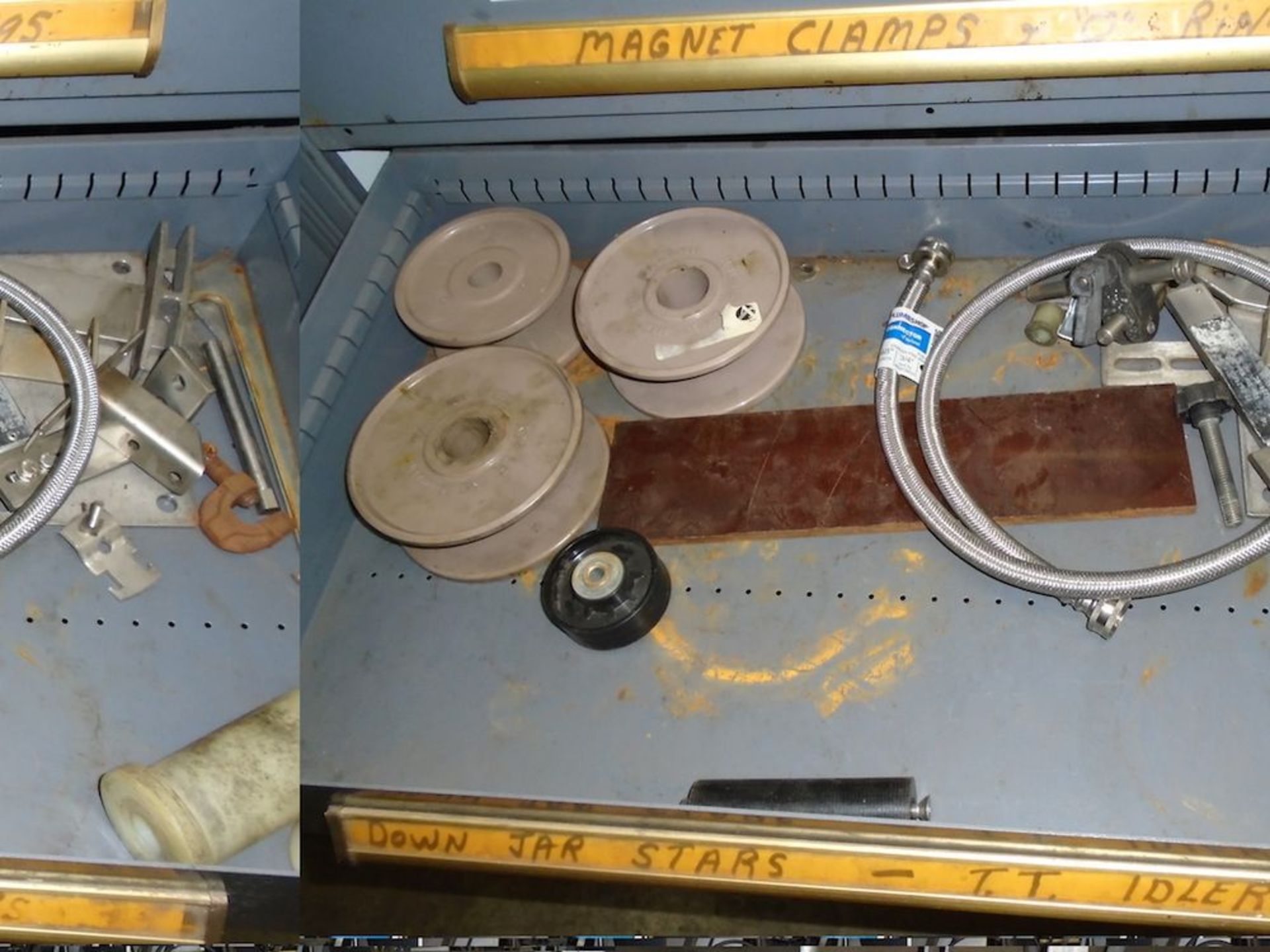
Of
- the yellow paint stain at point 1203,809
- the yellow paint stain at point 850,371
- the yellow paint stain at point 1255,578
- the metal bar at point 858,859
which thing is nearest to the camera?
the metal bar at point 858,859

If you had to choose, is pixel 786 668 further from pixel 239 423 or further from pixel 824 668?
pixel 239 423

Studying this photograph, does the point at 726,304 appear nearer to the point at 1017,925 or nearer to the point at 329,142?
the point at 329,142

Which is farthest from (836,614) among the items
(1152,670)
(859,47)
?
(859,47)

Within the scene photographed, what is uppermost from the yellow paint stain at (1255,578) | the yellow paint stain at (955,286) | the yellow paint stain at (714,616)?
the yellow paint stain at (955,286)

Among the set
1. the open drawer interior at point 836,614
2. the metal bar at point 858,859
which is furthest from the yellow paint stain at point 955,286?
the metal bar at point 858,859

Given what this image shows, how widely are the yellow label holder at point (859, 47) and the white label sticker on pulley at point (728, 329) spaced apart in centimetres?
24

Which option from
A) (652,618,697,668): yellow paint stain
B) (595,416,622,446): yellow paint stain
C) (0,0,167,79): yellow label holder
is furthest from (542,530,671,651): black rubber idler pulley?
(0,0,167,79): yellow label holder

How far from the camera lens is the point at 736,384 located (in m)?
1.43

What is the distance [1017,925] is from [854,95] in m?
1.13

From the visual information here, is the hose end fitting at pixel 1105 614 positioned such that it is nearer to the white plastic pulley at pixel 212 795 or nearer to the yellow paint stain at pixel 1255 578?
the yellow paint stain at pixel 1255 578

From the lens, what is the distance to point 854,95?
1316 millimetres

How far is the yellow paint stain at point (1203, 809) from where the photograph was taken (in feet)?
3.54

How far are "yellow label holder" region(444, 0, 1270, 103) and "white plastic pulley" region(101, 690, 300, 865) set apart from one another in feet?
2.37

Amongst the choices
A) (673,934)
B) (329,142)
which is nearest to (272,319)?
(329,142)
